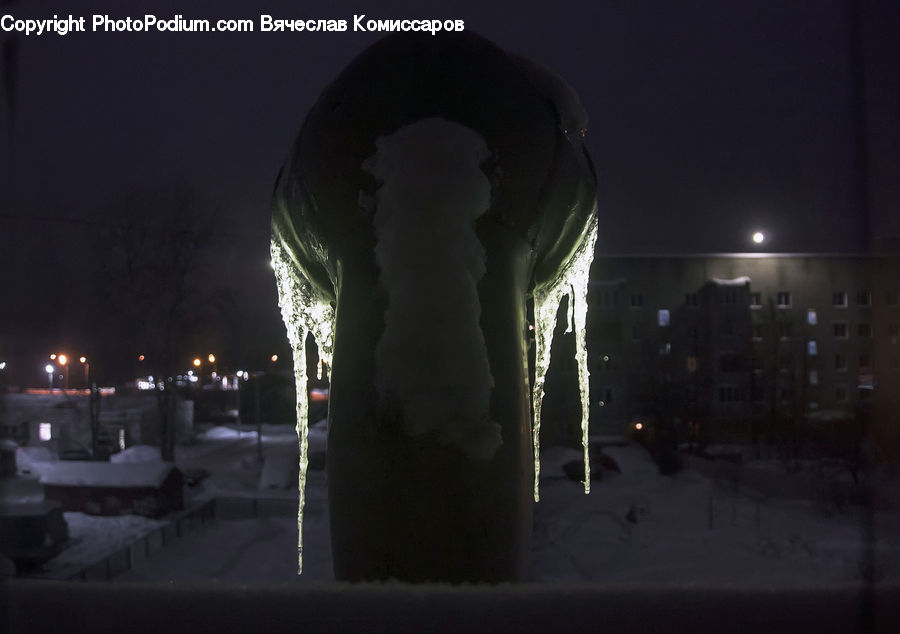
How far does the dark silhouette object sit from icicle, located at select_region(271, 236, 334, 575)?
0.35 meters

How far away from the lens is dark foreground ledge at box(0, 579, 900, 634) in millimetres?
1457

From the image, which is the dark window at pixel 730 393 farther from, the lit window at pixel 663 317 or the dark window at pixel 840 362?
the dark window at pixel 840 362

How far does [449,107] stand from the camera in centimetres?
311

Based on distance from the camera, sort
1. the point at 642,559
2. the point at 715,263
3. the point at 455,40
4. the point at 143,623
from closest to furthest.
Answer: the point at 143,623
the point at 455,40
the point at 642,559
the point at 715,263

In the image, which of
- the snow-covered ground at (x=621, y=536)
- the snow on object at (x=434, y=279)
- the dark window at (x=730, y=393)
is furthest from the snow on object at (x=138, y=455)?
the snow on object at (x=434, y=279)

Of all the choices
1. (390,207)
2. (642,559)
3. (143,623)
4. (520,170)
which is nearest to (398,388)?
(390,207)

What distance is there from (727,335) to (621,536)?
17.1 meters

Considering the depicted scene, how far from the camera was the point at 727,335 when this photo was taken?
30.6 metres

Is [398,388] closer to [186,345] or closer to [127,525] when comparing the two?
[127,525]

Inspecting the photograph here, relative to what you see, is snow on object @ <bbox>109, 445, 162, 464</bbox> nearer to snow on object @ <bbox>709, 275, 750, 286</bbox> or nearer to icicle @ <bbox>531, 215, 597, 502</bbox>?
snow on object @ <bbox>709, 275, 750, 286</bbox>

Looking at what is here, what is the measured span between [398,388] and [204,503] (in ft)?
60.7

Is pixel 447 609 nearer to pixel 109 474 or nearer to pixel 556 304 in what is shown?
pixel 556 304

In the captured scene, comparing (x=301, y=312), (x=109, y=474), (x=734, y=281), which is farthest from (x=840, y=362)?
(x=301, y=312)

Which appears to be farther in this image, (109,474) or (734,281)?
(734,281)
